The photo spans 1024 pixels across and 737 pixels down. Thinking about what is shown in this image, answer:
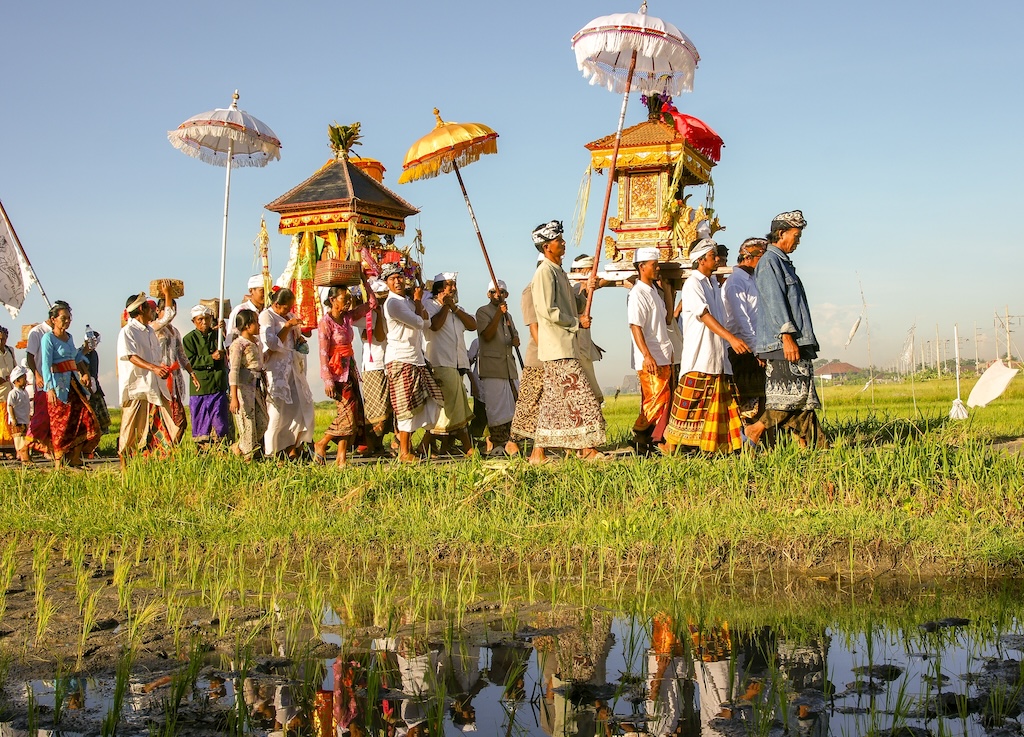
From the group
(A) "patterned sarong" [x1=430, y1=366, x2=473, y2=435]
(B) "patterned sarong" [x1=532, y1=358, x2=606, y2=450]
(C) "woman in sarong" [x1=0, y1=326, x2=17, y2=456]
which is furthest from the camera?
(C) "woman in sarong" [x1=0, y1=326, x2=17, y2=456]

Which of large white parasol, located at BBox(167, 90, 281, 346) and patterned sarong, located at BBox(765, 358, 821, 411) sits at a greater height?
large white parasol, located at BBox(167, 90, 281, 346)

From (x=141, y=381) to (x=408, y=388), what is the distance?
2.47 meters

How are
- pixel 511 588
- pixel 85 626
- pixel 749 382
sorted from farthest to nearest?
pixel 749 382 → pixel 511 588 → pixel 85 626

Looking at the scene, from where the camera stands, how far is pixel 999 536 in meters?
5.11

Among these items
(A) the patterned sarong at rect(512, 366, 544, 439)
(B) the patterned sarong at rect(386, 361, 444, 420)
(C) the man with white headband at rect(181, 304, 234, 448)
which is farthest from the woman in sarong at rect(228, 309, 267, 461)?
(A) the patterned sarong at rect(512, 366, 544, 439)

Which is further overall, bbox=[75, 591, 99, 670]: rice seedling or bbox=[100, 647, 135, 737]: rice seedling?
bbox=[75, 591, 99, 670]: rice seedling

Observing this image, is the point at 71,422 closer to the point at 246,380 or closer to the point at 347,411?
the point at 246,380

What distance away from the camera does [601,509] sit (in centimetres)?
602

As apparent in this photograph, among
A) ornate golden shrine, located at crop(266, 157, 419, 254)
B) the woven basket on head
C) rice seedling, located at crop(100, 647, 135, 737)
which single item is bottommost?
rice seedling, located at crop(100, 647, 135, 737)

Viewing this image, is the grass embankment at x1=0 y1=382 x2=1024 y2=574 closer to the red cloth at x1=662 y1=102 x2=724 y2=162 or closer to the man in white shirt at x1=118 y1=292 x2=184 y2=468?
the man in white shirt at x1=118 y1=292 x2=184 y2=468

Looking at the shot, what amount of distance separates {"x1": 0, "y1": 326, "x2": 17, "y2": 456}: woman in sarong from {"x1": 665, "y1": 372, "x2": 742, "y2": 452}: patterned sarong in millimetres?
8116

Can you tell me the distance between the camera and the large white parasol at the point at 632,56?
27.5ft

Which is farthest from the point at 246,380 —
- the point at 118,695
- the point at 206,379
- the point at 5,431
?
the point at 118,695

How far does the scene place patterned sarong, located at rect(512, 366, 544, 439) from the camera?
800 centimetres
